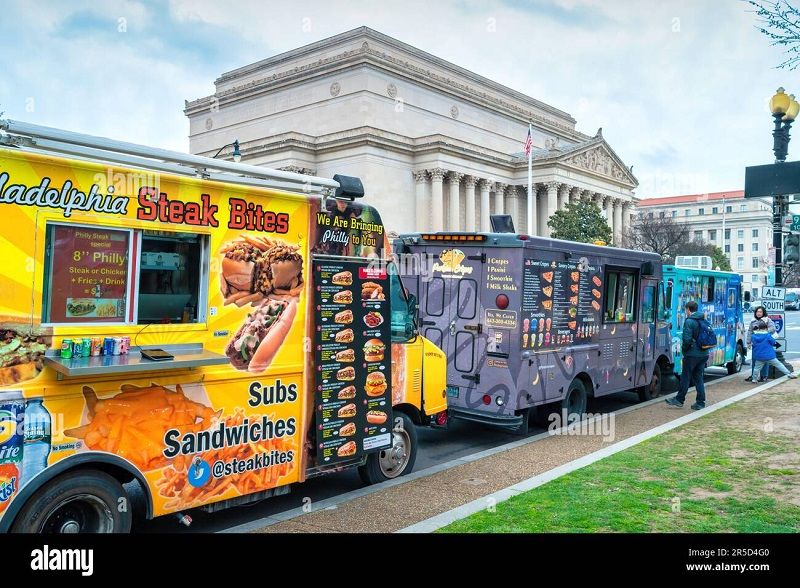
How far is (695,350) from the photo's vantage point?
41.7 ft

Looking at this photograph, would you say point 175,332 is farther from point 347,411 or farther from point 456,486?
point 456,486

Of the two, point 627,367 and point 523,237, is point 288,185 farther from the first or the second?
point 627,367

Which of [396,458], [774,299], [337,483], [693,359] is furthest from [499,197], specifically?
[337,483]

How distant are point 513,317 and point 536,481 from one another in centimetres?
273

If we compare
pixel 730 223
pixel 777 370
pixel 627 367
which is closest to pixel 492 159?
pixel 777 370

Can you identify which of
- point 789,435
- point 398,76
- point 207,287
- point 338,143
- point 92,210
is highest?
point 398,76

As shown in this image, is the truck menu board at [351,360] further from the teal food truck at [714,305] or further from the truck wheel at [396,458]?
the teal food truck at [714,305]

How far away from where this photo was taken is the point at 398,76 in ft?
215

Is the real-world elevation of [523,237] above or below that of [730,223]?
below

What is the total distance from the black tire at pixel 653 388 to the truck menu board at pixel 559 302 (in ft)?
10.7

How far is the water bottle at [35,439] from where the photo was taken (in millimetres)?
4715

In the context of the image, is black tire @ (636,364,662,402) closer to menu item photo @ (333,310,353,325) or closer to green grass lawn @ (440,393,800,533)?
green grass lawn @ (440,393,800,533)

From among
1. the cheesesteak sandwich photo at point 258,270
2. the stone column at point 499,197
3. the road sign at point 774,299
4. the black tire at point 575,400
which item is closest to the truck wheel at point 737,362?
the road sign at point 774,299
